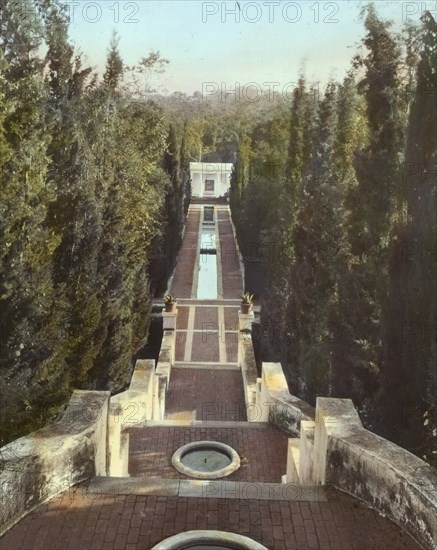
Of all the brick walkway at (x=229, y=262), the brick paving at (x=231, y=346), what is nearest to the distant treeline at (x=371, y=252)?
the brick paving at (x=231, y=346)

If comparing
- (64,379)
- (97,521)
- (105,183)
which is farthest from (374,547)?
(105,183)

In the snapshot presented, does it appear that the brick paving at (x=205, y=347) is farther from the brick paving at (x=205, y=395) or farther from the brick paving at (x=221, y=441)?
the brick paving at (x=221, y=441)

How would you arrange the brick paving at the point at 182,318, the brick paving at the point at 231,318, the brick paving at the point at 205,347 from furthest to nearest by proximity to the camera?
the brick paving at the point at 231,318 → the brick paving at the point at 182,318 → the brick paving at the point at 205,347

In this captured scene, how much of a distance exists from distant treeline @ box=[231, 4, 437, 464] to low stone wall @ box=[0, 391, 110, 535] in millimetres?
4734

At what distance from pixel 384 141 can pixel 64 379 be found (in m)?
8.53

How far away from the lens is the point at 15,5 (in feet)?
39.0

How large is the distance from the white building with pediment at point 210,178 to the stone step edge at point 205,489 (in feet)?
198

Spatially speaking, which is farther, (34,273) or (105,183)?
(105,183)

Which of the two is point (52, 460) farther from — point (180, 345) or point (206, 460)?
point (180, 345)

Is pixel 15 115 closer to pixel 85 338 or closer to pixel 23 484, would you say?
pixel 85 338

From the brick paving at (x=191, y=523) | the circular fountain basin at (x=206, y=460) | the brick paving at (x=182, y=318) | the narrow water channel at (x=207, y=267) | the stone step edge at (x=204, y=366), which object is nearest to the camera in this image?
the brick paving at (x=191, y=523)

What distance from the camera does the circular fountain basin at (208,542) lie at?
5188 millimetres

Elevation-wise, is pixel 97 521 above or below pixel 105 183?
below

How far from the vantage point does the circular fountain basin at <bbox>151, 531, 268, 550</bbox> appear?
519 centimetres
